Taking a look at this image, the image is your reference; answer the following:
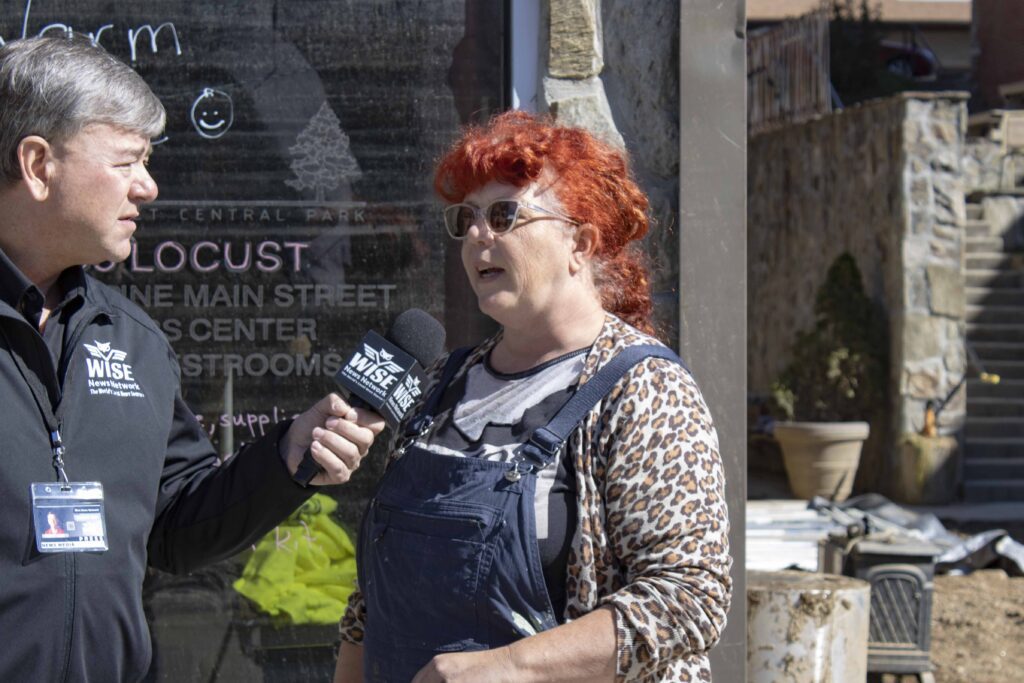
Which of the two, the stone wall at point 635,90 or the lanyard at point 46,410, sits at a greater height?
the stone wall at point 635,90

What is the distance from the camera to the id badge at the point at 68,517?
206cm

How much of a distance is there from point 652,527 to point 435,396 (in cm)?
57

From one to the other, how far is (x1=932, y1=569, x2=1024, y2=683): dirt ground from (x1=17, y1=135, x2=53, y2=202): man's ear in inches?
209

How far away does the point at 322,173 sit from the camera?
3.87 m

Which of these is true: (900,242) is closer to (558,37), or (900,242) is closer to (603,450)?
(558,37)

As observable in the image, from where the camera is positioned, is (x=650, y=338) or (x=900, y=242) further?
(x=900, y=242)

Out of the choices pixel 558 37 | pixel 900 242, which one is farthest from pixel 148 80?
pixel 900 242

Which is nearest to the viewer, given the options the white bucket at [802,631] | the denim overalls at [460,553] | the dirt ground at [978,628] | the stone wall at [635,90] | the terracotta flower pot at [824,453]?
the denim overalls at [460,553]

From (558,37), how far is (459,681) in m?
2.16

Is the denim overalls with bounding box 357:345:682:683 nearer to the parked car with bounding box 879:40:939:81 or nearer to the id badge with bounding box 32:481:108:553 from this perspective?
the id badge with bounding box 32:481:108:553

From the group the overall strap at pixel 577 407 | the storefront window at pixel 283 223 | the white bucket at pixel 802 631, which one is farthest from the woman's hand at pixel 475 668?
the white bucket at pixel 802 631

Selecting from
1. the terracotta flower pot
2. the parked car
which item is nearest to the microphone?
the terracotta flower pot

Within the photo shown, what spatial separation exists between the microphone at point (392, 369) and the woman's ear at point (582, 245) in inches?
11.1

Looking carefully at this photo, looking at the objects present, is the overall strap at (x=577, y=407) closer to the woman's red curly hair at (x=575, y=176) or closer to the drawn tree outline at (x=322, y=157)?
the woman's red curly hair at (x=575, y=176)
